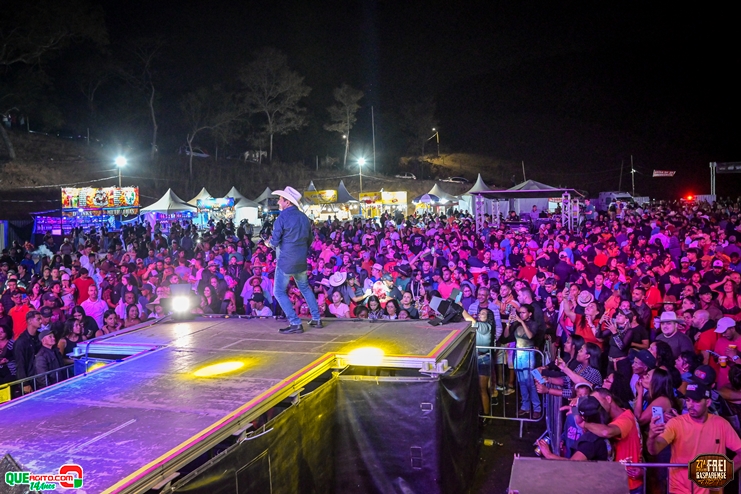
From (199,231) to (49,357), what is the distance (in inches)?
673

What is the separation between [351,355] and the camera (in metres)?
4.42

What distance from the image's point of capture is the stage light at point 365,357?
4.34 meters

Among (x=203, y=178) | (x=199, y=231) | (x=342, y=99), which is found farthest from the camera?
(x=342, y=99)

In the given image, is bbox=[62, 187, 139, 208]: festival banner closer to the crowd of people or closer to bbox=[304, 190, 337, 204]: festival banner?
the crowd of people

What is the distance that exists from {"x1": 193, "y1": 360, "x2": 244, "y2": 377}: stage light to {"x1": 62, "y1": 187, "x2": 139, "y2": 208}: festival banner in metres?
16.5

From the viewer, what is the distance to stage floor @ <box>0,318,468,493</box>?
107 inches

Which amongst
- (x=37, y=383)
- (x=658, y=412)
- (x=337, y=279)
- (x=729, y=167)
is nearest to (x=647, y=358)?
(x=658, y=412)

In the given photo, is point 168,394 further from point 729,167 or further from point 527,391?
point 729,167

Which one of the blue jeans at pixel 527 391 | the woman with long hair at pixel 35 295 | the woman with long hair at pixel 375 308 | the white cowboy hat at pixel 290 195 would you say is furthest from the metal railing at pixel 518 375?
the woman with long hair at pixel 35 295

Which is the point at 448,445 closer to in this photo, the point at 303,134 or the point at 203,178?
the point at 203,178

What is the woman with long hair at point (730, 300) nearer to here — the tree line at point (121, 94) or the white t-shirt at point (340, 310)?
the white t-shirt at point (340, 310)

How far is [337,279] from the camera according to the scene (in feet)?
30.5

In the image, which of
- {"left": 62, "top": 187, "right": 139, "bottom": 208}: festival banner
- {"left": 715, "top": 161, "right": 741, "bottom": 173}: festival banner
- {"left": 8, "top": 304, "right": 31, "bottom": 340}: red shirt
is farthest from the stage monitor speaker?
{"left": 715, "top": 161, "right": 741, "bottom": 173}: festival banner

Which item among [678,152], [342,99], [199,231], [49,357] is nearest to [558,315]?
[49,357]
